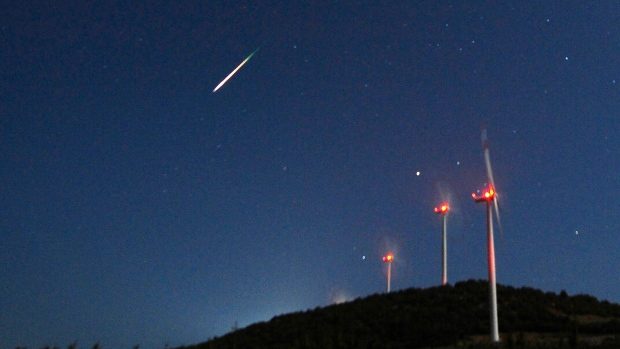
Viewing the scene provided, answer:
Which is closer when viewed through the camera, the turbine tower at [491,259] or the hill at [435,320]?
the turbine tower at [491,259]

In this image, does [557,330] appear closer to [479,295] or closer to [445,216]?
[479,295]

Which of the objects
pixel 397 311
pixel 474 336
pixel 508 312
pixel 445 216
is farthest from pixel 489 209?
pixel 445 216

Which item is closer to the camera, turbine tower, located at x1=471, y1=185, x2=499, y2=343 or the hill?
turbine tower, located at x1=471, y1=185, x2=499, y2=343

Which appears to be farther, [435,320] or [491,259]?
[435,320]
